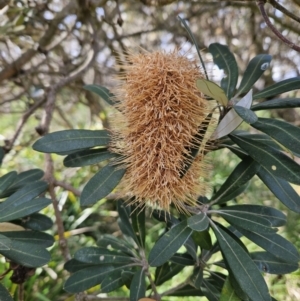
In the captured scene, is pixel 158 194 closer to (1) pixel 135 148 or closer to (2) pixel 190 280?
(1) pixel 135 148

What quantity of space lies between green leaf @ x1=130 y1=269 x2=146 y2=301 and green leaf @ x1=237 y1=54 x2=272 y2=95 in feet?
1.43

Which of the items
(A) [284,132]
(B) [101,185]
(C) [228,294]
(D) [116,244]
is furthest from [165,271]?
(A) [284,132]

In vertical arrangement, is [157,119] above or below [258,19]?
below

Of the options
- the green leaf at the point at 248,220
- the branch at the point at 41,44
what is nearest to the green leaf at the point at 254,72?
the green leaf at the point at 248,220

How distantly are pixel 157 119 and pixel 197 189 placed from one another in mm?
159

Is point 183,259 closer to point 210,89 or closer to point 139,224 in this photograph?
point 139,224

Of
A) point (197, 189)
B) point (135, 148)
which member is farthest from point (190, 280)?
point (135, 148)

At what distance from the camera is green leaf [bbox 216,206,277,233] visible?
65cm

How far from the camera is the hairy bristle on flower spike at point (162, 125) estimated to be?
62 cm

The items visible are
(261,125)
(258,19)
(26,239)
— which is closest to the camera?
(261,125)

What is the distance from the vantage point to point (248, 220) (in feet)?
2.24

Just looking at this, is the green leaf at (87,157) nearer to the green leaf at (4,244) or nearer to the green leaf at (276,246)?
the green leaf at (4,244)

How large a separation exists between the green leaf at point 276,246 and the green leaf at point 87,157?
0.32m

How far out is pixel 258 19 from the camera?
69.1 inches
